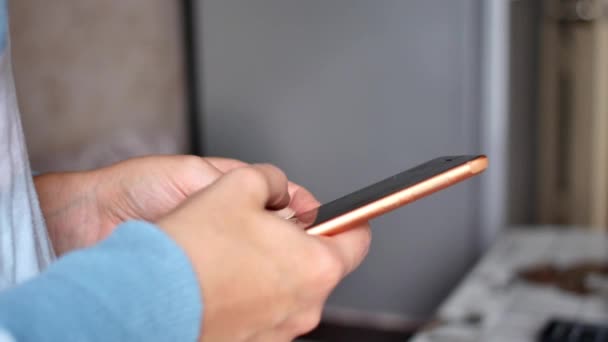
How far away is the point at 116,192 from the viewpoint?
592 mm

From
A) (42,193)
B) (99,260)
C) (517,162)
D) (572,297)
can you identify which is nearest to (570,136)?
(517,162)

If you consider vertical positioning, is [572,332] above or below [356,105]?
below

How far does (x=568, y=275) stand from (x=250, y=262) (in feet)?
4.95

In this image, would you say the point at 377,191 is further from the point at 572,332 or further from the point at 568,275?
the point at 568,275

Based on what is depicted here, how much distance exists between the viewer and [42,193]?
2.03 ft

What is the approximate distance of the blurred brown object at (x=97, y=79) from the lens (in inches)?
57.1

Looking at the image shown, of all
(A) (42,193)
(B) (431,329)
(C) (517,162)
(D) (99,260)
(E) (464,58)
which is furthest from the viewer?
(C) (517,162)

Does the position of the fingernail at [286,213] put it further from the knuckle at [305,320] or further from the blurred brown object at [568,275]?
the blurred brown object at [568,275]

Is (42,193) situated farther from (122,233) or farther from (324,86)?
(324,86)

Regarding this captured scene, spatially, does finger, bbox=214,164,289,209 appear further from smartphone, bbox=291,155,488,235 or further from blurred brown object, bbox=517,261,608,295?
blurred brown object, bbox=517,261,608,295

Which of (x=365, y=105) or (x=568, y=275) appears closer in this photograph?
(x=568, y=275)

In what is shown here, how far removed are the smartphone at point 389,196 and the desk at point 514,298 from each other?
89cm

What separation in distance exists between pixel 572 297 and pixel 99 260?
4.73ft

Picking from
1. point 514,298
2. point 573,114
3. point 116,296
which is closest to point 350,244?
point 116,296
